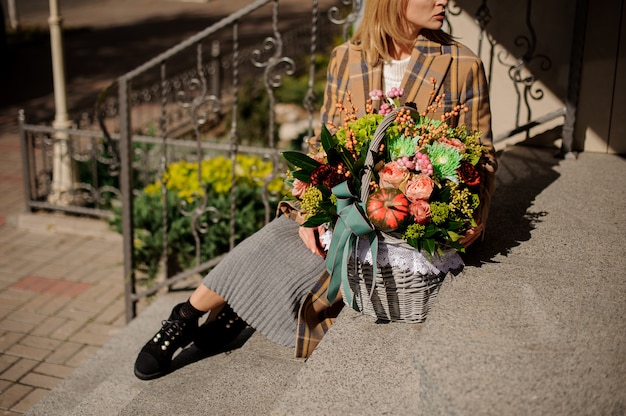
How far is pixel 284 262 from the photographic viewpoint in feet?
9.75

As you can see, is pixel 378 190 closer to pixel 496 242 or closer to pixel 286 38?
pixel 496 242

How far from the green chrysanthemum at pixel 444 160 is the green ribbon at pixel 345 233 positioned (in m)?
0.28

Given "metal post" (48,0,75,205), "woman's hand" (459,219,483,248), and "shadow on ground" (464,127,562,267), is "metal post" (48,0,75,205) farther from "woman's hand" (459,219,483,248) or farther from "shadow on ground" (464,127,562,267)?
"woman's hand" (459,219,483,248)

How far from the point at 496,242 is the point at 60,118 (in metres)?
4.60

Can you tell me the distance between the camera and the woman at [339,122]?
9.59ft

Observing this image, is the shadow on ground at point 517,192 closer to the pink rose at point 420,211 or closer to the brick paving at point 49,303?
the pink rose at point 420,211

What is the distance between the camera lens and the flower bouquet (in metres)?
2.43

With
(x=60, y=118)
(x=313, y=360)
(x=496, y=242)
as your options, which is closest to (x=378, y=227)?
(x=313, y=360)

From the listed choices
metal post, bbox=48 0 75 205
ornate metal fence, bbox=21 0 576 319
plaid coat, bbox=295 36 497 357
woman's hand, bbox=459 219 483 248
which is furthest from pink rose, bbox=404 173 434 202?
metal post, bbox=48 0 75 205

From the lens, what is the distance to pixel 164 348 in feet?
10.6

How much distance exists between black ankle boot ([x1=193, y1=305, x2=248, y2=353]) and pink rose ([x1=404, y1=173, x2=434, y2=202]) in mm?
1228

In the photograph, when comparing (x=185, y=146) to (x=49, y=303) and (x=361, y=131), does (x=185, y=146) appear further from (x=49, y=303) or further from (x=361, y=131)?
(x=361, y=131)

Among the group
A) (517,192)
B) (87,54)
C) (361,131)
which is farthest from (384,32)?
(87,54)

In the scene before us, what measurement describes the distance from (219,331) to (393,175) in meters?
1.25
